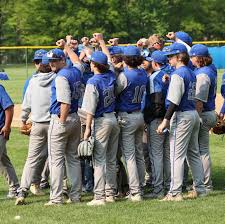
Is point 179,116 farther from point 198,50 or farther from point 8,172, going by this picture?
point 8,172

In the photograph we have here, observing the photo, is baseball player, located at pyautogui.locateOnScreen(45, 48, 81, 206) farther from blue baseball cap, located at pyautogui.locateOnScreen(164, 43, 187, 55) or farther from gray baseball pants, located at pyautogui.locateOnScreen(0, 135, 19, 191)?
blue baseball cap, located at pyautogui.locateOnScreen(164, 43, 187, 55)

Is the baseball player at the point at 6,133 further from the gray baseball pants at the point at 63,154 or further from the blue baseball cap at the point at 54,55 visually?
the blue baseball cap at the point at 54,55

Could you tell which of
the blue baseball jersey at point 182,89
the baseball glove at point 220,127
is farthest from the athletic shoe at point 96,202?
the baseball glove at point 220,127

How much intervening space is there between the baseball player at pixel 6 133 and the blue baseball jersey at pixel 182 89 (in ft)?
7.28

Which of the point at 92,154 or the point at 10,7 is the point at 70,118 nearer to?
the point at 92,154

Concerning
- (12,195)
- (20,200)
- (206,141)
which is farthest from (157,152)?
(12,195)

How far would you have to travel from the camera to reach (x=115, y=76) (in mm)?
9117

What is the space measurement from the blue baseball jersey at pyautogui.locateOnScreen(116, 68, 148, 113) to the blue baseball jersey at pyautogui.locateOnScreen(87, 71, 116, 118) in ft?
0.73

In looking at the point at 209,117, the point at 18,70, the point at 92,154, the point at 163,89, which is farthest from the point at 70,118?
the point at 18,70

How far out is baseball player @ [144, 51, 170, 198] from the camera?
9453 millimetres

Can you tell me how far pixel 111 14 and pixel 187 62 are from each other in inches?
2185

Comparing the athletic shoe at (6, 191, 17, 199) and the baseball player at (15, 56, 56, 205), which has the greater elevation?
the baseball player at (15, 56, 56, 205)

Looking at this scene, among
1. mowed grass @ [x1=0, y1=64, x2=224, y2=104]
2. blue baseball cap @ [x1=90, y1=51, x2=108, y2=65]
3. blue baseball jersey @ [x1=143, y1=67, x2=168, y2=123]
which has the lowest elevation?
mowed grass @ [x1=0, y1=64, x2=224, y2=104]

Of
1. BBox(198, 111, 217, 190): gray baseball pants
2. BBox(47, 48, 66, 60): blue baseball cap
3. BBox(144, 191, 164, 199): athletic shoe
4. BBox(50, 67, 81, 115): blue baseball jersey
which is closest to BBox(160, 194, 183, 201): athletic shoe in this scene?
BBox(144, 191, 164, 199): athletic shoe
